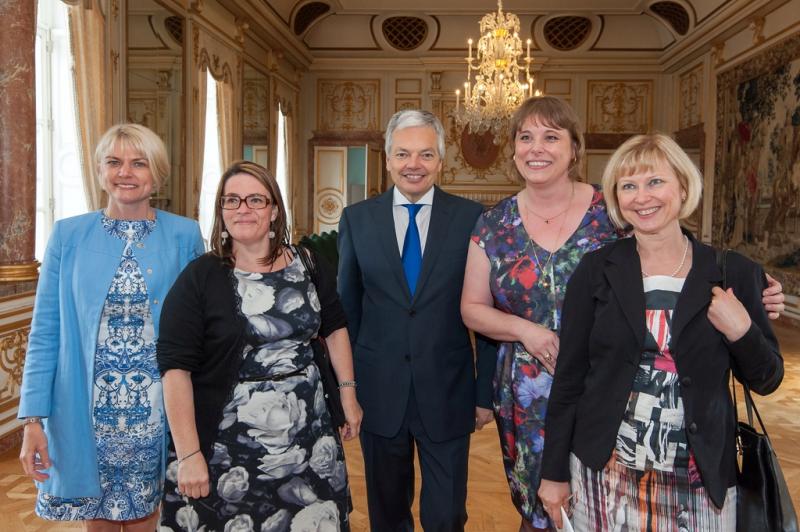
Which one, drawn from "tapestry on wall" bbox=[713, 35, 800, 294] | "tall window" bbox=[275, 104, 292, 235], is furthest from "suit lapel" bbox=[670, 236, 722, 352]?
"tall window" bbox=[275, 104, 292, 235]

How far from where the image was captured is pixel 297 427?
1.87 metres

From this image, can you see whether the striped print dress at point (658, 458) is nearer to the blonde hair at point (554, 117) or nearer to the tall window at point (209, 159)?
the blonde hair at point (554, 117)

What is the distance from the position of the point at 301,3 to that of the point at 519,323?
31.0 ft

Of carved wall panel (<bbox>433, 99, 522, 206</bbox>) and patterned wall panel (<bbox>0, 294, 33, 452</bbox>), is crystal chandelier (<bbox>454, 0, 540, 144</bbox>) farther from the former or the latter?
patterned wall panel (<bbox>0, 294, 33, 452</bbox>)

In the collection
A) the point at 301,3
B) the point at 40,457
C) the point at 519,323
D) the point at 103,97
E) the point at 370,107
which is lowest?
the point at 40,457

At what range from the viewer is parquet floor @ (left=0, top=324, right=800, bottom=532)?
10.3 ft

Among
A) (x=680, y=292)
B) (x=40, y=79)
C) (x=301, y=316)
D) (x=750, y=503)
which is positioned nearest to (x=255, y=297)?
(x=301, y=316)

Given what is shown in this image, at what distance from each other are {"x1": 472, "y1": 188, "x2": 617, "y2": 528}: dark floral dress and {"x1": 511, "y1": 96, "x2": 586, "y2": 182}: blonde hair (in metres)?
0.17

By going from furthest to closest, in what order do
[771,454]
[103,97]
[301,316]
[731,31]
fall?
[731,31]
[103,97]
[301,316]
[771,454]

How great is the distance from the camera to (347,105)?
39.6 feet

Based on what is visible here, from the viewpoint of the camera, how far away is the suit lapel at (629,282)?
155 centimetres

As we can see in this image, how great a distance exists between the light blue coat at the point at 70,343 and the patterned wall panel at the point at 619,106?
10.9 metres

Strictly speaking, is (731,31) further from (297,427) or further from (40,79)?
(297,427)

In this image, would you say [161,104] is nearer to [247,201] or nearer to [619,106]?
[247,201]
